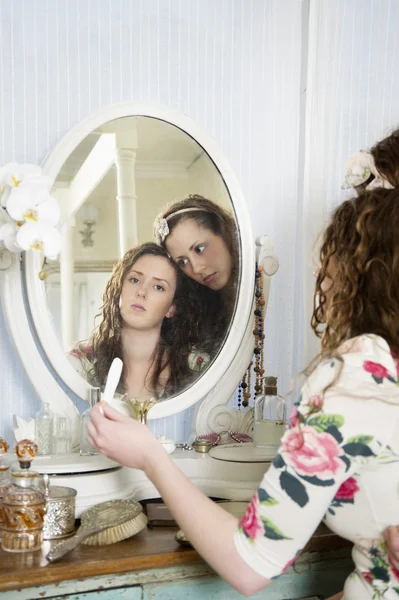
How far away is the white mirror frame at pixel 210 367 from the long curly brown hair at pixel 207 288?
0.02 m

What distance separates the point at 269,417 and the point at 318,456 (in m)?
0.79

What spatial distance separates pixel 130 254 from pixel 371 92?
2.63 feet

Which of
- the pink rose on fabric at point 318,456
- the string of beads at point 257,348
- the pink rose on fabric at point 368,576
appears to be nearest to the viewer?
the pink rose on fabric at point 318,456

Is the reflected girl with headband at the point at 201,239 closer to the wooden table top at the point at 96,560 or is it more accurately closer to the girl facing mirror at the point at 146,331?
the girl facing mirror at the point at 146,331

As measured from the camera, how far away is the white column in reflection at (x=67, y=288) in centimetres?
155

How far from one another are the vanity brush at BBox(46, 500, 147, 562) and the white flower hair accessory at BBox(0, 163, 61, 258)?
0.51 m

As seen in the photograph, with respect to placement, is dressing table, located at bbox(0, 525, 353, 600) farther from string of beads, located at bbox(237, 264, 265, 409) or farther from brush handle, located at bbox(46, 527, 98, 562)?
string of beads, located at bbox(237, 264, 265, 409)

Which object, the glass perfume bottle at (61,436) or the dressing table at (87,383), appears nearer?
the dressing table at (87,383)

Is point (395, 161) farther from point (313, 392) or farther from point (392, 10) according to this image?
point (392, 10)

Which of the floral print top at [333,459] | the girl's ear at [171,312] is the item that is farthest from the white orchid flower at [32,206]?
the floral print top at [333,459]

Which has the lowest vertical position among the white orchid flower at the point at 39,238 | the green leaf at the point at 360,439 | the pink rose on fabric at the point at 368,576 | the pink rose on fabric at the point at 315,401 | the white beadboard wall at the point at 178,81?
the pink rose on fabric at the point at 368,576

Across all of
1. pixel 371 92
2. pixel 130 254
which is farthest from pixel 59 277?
pixel 371 92

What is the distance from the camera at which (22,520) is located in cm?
121

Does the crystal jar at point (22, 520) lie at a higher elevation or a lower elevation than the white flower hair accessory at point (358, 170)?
lower
